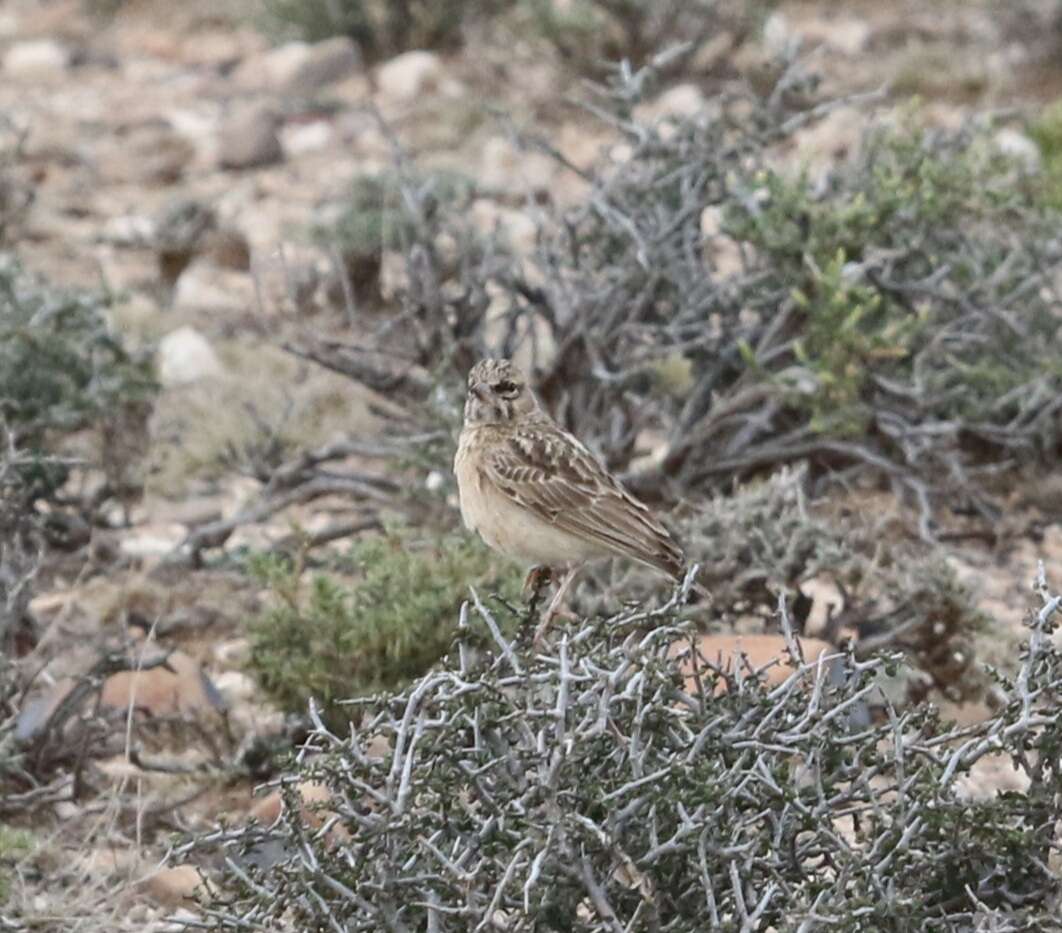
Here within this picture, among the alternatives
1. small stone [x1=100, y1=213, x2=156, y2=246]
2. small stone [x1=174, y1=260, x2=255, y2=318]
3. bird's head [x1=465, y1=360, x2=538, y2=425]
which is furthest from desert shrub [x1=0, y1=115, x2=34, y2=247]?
bird's head [x1=465, y1=360, x2=538, y2=425]

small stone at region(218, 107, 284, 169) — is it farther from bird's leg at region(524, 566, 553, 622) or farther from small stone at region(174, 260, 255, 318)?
bird's leg at region(524, 566, 553, 622)

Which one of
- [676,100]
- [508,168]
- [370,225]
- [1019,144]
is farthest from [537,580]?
[676,100]

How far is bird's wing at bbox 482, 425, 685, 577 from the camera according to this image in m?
5.60

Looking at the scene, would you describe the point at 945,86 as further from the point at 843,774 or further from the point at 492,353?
the point at 843,774

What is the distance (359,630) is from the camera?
234 inches

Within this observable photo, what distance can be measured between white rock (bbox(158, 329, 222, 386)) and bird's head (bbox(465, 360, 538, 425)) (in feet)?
11.3

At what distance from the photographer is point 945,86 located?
12859 millimetres

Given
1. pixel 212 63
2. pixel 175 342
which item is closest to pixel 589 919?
pixel 175 342

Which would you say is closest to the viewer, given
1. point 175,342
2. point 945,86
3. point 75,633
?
point 75,633

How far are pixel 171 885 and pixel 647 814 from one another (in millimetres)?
1605

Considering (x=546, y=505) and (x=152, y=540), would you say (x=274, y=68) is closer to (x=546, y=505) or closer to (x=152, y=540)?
(x=152, y=540)

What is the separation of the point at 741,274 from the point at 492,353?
0.99 metres

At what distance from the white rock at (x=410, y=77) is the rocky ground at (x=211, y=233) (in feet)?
0.06

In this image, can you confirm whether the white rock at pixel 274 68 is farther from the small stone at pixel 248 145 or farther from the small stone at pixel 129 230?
the small stone at pixel 129 230
